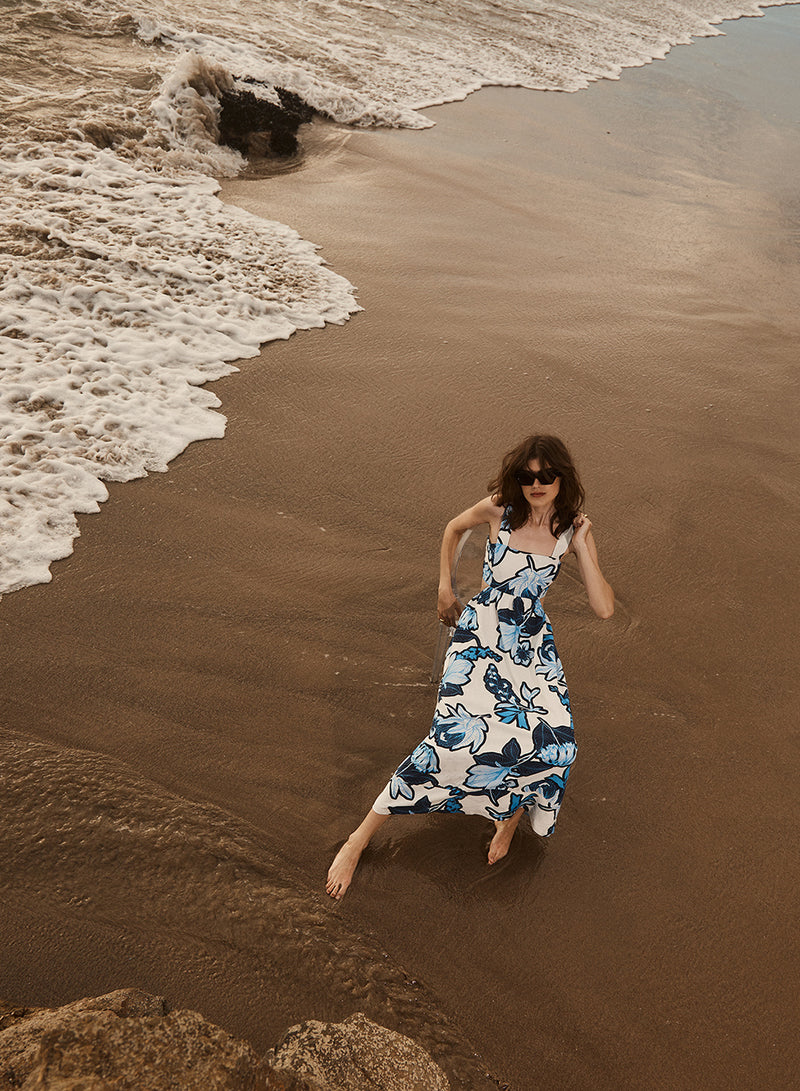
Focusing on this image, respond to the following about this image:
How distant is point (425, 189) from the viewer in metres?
8.46

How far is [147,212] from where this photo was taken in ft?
24.6

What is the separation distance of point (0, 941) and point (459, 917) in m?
1.57

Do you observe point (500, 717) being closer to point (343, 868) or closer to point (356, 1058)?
point (343, 868)

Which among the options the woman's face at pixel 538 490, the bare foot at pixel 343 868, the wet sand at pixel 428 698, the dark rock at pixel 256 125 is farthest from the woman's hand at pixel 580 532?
the dark rock at pixel 256 125

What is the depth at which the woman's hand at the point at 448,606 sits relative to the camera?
3266 millimetres

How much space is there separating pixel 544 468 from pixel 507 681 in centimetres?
82

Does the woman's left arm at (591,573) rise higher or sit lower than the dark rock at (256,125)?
lower

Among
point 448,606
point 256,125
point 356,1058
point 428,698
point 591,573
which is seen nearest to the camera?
point 356,1058

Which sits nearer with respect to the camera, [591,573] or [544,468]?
[544,468]

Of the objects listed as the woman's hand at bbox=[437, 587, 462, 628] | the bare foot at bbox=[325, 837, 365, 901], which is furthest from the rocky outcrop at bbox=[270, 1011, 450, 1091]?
the woman's hand at bbox=[437, 587, 462, 628]

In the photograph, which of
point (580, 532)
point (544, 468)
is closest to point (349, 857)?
point (580, 532)

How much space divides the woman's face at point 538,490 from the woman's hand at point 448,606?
49cm

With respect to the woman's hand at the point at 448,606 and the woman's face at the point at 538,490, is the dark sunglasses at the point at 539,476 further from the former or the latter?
the woman's hand at the point at 448,606

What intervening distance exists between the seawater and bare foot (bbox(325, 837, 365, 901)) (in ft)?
7.02
